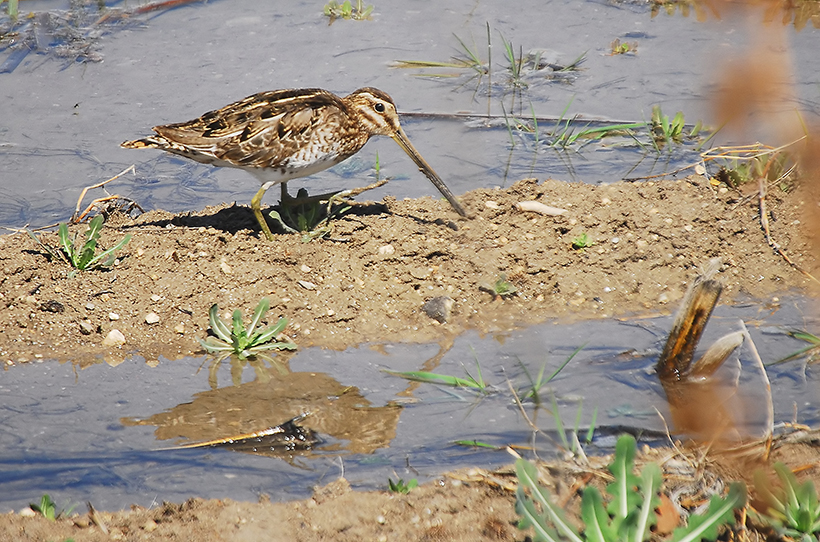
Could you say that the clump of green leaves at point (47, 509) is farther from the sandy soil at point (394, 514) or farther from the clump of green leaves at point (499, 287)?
the clump of green leaves at point (499, 287)

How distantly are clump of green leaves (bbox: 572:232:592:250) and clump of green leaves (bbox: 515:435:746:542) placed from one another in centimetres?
233

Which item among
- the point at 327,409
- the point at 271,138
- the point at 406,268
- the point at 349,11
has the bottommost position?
the point at 327,409

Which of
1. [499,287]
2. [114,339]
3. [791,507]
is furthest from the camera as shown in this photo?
[499,287]

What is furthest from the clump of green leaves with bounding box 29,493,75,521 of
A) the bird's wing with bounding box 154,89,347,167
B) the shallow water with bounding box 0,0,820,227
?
the shallow water with bounding box 0,0,820,227

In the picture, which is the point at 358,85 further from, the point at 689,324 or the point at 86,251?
the point at 689,324

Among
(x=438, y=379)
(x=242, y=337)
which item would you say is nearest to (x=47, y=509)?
(x=242, y=337)

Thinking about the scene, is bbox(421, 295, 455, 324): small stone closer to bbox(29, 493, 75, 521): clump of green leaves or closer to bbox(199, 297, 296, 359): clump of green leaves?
bbox(199, 297, 296, 359): clump of green leaves

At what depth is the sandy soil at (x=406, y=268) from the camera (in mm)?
4668

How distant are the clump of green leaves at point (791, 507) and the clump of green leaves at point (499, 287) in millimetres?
2153

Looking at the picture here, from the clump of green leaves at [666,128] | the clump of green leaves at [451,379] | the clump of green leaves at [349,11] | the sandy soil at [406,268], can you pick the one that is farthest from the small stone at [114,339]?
the clump of green leaves at [349,11]

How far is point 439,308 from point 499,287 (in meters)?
0.39

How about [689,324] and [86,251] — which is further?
[86,251]

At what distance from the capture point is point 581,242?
5.15 meters

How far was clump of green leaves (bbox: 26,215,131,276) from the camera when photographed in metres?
4.86
